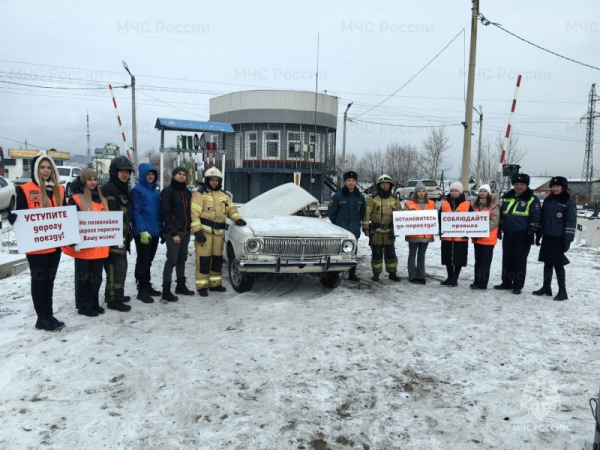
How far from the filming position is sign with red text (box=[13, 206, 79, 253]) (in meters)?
4.43

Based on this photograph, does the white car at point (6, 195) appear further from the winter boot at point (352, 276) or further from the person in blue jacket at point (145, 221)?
the winter boot at point (352, 276)

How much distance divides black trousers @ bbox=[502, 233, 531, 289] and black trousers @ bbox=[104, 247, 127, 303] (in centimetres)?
589

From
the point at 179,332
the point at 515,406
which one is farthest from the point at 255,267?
the point at 515,406

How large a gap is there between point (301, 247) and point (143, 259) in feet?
7.31

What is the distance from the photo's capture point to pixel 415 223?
7203mm

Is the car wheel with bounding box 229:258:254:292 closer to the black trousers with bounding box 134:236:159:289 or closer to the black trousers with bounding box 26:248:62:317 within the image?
the black trousers with bounding box 134:236:159:289

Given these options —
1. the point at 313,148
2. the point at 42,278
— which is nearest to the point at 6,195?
the point at 42,278

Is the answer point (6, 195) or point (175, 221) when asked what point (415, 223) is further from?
point (6, 195)

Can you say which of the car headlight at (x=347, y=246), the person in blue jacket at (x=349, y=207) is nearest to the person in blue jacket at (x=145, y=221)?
the car headlight at (x=347, y=246)

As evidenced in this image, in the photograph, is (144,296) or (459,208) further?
(459,208)

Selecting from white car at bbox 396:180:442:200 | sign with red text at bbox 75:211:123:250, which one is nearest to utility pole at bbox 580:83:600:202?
white car at bbox 396:180:442:200

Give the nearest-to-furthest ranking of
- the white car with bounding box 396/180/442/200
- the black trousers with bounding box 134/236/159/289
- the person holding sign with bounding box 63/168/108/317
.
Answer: the person holding sign with bounding box 63/168/108/317 → the black trousers with bounding box 134/236/159/289 → the white car with bounding box 396/180/442/200

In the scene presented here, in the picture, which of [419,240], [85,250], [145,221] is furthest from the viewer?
[419,240]

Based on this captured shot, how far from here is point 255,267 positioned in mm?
5969
